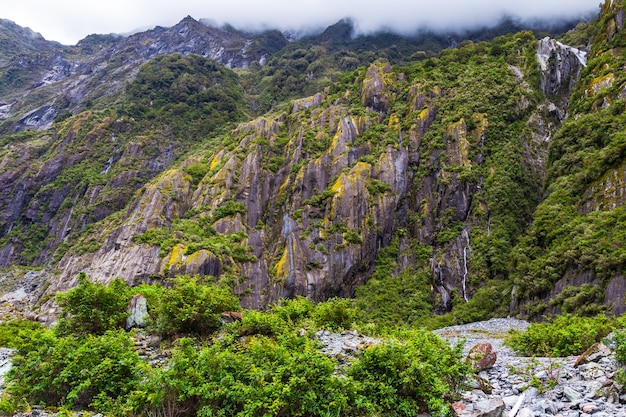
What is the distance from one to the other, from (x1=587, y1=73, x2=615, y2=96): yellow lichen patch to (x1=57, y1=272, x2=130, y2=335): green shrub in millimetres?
46452

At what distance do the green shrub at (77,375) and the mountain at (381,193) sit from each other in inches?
980

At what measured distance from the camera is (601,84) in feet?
130

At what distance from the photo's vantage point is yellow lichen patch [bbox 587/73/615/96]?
127ft

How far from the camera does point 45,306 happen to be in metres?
43.2

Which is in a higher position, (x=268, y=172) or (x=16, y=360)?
(x=268, y=172)

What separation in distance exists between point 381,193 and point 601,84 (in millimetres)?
25752

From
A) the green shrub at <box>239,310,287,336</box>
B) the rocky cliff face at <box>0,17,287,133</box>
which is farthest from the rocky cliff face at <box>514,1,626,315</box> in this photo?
the rocky cliff face at <box>0,17,287,133</box>

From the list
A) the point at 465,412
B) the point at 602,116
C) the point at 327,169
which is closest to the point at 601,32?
the point at 602,116

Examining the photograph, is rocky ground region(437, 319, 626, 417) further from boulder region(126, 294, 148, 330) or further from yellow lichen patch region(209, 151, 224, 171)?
yellow lichen patch region(209, 151, 224, 171)

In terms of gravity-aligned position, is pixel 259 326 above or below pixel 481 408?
above

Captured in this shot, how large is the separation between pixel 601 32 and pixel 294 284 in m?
48.7

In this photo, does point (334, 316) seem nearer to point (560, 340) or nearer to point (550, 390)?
point (560, 340)

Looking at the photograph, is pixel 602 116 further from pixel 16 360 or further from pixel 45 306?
pixel 45 306

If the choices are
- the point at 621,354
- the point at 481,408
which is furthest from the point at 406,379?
the point at 621,354
